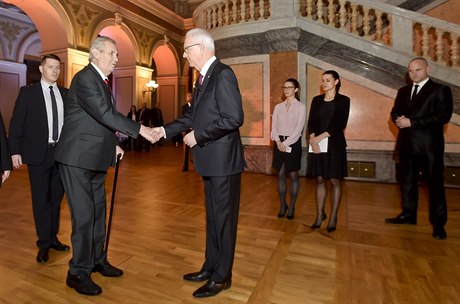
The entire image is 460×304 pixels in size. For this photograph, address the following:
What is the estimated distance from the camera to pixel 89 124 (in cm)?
191

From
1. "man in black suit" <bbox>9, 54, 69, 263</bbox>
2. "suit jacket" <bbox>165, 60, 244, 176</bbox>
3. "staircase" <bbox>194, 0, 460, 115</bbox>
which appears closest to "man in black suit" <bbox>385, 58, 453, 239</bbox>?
"suit jacket" <bbox>165, 60, 244, 176</bbox>

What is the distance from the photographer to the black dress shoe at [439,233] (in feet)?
9.45

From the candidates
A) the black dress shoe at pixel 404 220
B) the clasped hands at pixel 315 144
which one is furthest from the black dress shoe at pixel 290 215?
the black dress shoe at pixel 404 220

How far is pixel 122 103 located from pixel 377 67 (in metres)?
9.51

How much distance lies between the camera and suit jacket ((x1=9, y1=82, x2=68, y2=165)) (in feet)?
7.89

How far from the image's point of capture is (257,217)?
3.51m

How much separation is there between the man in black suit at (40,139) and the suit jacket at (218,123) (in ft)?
4.41

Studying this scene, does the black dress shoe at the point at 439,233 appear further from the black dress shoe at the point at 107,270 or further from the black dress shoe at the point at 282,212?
the black dress shoe at the point at 107,270

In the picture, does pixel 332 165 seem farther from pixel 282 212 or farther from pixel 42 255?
pixel 42 255

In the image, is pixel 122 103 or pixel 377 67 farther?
pixel 122 103

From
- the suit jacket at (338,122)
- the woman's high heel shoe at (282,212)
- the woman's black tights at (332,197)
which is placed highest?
the suit jacket at (338,122)

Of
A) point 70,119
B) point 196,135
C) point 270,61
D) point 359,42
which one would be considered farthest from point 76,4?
point 196,135

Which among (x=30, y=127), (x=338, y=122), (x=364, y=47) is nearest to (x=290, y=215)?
(x=338, y=122)

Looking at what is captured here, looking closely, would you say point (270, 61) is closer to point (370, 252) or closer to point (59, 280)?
point (370, 252)
